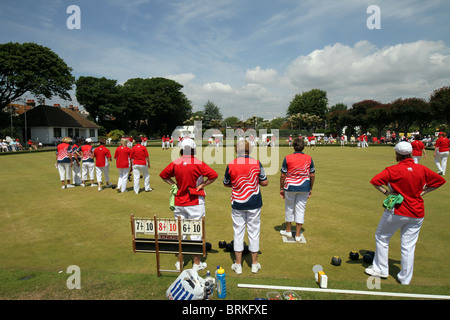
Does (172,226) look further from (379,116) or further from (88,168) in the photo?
(379,116)

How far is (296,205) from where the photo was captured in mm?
6023

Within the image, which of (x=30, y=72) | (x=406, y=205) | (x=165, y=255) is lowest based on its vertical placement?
(x=165, y=255)

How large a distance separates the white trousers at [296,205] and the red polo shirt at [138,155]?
272 inches

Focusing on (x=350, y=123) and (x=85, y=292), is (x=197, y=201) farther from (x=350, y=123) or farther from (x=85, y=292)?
(x=350, y=123)

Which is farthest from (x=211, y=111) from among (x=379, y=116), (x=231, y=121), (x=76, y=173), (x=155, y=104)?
(x=76, y=173)

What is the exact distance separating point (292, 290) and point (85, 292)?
3.06 m

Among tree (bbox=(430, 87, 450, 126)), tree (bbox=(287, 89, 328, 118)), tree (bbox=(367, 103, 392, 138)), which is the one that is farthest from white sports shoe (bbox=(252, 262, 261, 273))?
tree (bbox=(287, 89, 328, 118))

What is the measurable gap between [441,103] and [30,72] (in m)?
62.2

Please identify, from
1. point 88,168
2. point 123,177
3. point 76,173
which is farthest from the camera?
point 76,173

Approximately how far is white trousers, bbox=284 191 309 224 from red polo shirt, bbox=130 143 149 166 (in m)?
6.91

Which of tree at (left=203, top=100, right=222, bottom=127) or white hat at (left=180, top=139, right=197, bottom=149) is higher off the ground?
tree at (left=203, top=100, right=222, bottom=127)

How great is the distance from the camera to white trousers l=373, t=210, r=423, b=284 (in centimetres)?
421

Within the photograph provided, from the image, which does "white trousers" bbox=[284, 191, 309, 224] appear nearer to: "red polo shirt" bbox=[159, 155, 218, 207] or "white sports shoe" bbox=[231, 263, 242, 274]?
"white sports shoe" bbox=[231, 263, 242, 274]

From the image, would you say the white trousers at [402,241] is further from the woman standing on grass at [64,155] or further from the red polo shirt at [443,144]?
the woman standing on grass at [64,155]
